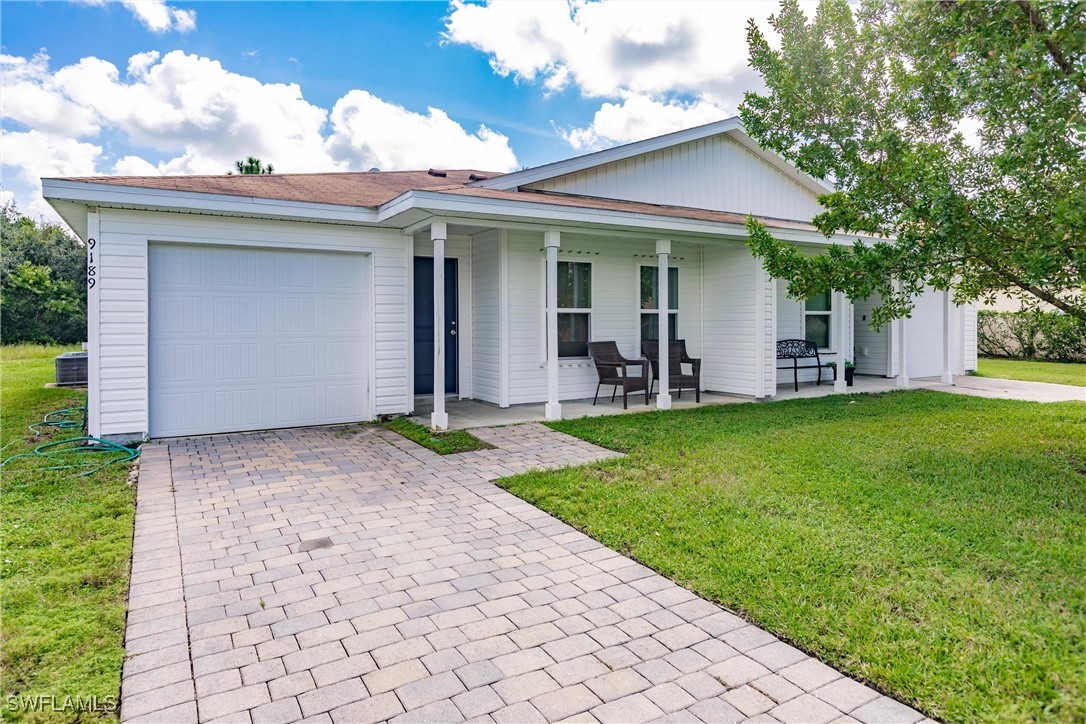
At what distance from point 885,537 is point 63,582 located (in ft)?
14.4

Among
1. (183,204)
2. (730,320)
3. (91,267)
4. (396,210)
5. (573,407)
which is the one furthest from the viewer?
(730,320)

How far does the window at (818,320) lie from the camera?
444 inches

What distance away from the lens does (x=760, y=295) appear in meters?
9.48

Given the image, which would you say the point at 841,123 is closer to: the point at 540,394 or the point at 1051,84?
the point at 1051,84

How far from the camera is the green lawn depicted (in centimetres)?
238

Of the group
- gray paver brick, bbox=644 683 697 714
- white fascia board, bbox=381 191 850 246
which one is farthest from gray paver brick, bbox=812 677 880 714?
white fascia board, bbox=381 191 850 246

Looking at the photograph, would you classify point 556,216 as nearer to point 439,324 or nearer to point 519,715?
point 439,324

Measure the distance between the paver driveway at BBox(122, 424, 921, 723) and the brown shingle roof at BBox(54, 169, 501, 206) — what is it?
3660 mm

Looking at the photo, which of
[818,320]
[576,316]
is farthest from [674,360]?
[818,320]

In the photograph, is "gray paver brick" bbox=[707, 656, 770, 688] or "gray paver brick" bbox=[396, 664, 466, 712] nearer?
A: "gray paver brick" bbox=[396, 664, 466, 712]

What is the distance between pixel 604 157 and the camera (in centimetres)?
939

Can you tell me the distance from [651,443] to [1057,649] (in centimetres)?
408

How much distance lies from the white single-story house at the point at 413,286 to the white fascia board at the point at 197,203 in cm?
2

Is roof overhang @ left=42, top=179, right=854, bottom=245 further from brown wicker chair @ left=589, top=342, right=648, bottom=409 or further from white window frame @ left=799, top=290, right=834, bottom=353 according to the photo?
white window frame @ left=799, top=290, right=834, bottom=353
